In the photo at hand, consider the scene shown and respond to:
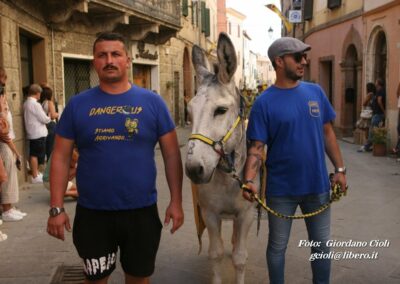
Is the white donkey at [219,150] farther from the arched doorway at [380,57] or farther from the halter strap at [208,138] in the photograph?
the arched doorway at [380,57]

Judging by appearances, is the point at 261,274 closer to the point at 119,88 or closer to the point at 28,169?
the point at 119,88

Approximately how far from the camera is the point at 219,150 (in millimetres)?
3049

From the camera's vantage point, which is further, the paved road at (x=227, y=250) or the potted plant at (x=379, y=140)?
the potted plant at (x=379, y=140)

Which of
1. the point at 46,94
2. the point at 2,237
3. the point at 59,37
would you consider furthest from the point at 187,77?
the point at 2,237

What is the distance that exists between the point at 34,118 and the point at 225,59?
6.11 m

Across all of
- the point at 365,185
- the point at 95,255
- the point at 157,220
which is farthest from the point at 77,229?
the point at 365,185

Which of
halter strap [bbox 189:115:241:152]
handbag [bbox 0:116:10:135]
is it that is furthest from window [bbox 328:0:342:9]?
halter strap [bbox 189:115:241:152]

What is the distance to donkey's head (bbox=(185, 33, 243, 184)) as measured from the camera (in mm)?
2939

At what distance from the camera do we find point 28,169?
8.80m

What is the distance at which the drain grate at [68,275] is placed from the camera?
13.5ft

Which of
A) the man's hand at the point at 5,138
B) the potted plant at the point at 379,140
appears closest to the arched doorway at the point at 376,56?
the potted plant at the point at 379,140

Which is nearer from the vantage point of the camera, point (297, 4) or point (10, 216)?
point (10, 216)

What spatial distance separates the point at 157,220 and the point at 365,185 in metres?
6.07

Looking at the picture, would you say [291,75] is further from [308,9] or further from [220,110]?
[308,9]
